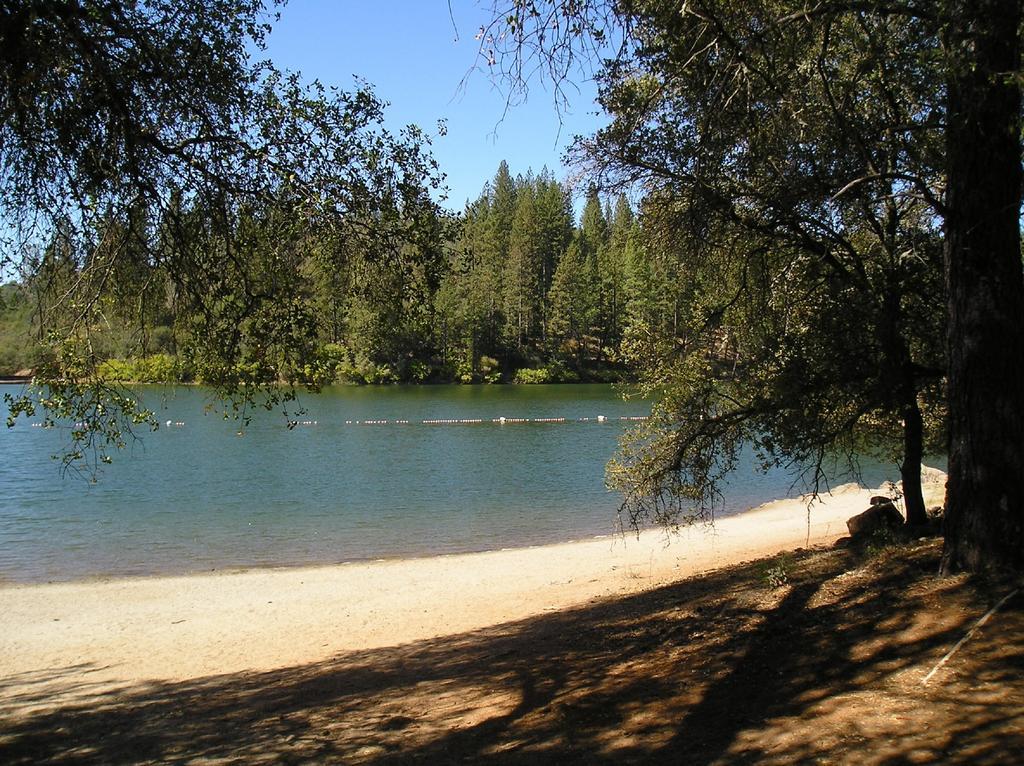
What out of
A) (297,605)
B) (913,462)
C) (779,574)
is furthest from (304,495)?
(913,462)

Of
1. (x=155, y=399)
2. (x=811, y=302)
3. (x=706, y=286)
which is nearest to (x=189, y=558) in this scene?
(x=706, y=286)

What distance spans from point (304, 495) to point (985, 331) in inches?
848

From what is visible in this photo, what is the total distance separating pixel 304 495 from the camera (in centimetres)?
2441

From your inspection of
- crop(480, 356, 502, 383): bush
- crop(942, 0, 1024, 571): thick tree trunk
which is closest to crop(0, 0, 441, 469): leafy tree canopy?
crop(942, 0, 1024, 571): thick tree trunk

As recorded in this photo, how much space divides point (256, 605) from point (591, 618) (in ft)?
20.8

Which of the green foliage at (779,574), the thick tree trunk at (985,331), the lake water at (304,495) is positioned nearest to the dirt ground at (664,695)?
the green foliage at (779,574)

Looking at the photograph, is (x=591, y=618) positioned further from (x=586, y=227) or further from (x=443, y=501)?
(x=586, y=227)

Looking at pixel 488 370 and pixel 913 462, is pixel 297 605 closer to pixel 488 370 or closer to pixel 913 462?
pixel 913 462

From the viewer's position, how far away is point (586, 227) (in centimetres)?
8488

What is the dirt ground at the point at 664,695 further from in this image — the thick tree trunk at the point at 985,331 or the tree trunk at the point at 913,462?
the tree trunk at the point at 913,462

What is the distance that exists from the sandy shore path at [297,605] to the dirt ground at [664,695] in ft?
3.18

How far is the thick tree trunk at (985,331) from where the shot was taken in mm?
5574

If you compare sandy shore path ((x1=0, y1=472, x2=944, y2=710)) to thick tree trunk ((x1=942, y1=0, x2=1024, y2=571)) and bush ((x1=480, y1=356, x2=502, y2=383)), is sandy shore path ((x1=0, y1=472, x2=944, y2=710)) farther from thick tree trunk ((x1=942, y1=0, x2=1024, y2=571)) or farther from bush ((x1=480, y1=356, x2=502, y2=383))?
bush ((x1=480, y1=356, x2=502, y2=383))

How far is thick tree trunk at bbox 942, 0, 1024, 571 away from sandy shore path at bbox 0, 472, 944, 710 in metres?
6.15
